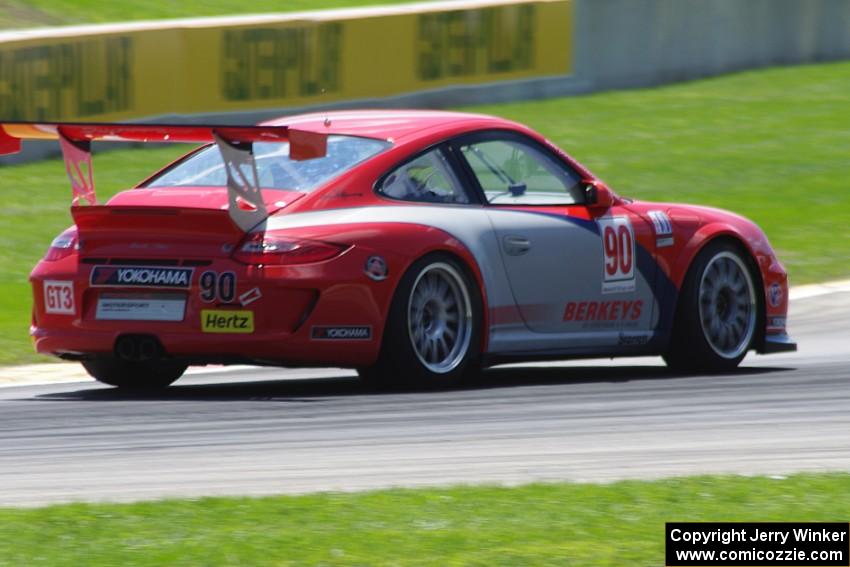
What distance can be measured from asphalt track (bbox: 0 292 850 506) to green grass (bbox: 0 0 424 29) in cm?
1509

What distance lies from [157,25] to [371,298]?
36.5 feet

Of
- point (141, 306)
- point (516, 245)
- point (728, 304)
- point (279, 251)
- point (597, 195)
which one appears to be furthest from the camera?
point (728, 304)

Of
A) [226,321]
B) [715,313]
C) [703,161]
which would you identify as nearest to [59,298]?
[226,321]

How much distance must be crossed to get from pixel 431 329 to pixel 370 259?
531mm

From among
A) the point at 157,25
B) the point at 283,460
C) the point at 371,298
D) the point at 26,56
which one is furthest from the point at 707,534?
the point at 157,25

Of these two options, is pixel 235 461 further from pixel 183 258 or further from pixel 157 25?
pixel 157 25

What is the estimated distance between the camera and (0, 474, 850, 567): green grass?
5.41m

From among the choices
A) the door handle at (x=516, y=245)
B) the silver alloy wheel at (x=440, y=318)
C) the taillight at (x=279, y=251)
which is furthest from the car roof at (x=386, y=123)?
the taillight at (x=279, y=251)

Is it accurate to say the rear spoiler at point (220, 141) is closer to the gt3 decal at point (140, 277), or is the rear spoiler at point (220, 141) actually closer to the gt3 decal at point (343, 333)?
the gt3 decal at point (140, 277)

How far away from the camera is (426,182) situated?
964 centimetres

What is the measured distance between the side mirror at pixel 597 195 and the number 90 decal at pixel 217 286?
2.20 m

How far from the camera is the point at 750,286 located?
35.4 feet

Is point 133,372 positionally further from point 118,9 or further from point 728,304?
point 118,9

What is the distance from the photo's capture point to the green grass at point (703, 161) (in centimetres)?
1577
